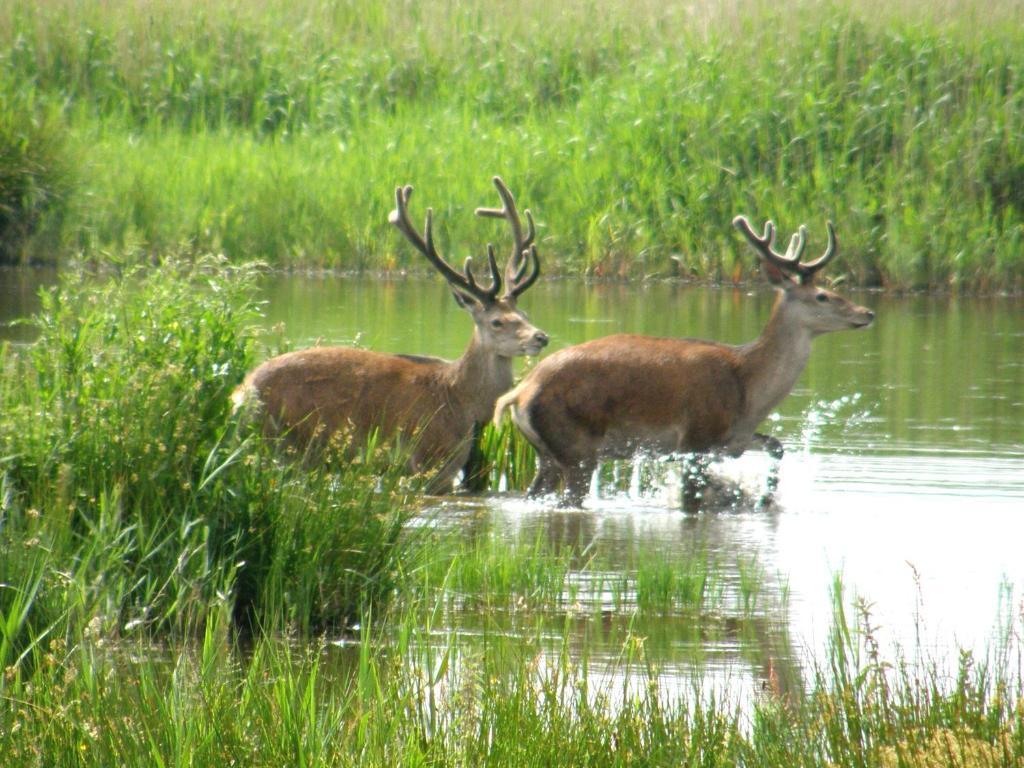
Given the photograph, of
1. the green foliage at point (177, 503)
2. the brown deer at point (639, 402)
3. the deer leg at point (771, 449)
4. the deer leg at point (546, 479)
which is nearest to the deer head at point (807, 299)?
the brown deer at point (639, 402)

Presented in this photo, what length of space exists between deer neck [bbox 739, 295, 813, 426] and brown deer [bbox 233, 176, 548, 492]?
121cm

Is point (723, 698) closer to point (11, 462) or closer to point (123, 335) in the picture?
point (11, 462)

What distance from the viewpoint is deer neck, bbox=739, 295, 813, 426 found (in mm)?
9992

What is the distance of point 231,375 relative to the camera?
704 centimetres

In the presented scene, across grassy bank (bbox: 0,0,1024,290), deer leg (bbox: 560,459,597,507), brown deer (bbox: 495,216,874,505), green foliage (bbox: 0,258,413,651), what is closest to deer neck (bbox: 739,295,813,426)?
brown deer (bbox: 495,216,874,505)

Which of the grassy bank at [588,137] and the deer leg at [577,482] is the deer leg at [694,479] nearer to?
the deer leg at [577,482]

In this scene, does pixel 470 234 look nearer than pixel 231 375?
No

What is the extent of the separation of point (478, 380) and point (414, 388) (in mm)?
405

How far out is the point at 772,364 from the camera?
10.1 m

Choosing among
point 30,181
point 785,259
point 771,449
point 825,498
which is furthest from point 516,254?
point 30,181

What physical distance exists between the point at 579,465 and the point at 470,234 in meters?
12.6

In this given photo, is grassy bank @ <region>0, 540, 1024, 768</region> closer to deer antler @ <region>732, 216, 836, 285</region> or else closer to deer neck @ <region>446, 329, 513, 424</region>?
deer neck @ <region>446, 329, 513, 424</region>

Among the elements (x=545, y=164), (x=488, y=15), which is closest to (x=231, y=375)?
(x=545, y=164)

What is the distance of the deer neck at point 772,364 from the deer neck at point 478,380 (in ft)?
4.47
